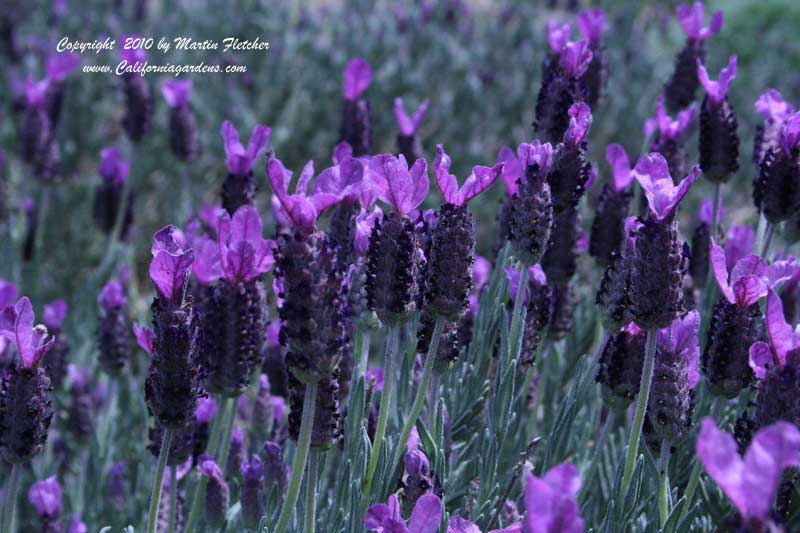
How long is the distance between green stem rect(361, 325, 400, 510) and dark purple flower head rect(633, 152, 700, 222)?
43 cm

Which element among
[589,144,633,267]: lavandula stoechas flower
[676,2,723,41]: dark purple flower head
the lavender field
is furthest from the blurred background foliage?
[589,144,633,267]: lavandula stoechas flower

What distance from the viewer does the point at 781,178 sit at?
1.77m

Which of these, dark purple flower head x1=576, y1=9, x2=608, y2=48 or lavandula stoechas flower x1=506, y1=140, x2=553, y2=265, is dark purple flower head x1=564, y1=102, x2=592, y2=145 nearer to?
lavandula stoechas flower x1=506, y1=140, x2=553, y2=265

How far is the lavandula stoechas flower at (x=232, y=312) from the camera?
1.39 meters

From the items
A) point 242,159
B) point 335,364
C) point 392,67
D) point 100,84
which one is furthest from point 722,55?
point 335,364

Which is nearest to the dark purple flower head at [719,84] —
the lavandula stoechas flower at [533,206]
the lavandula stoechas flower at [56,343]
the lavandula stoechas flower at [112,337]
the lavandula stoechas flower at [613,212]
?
the lavandula stoechas flower at [613,212]

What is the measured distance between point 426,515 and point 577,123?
2.49 ft

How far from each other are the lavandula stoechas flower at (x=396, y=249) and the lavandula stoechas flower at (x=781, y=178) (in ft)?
2.49

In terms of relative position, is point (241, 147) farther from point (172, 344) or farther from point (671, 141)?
point (671, 141)

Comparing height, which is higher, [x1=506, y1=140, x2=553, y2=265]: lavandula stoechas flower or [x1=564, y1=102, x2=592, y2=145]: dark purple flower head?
[x1=564, y1=102, x2=592, y2=145]: dark purple flower head

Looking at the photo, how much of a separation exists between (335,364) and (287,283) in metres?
0.13

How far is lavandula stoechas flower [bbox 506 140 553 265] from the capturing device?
152 cm

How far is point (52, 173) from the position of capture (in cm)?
324

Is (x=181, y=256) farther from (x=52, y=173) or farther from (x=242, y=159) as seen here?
(x=52, y=173)
